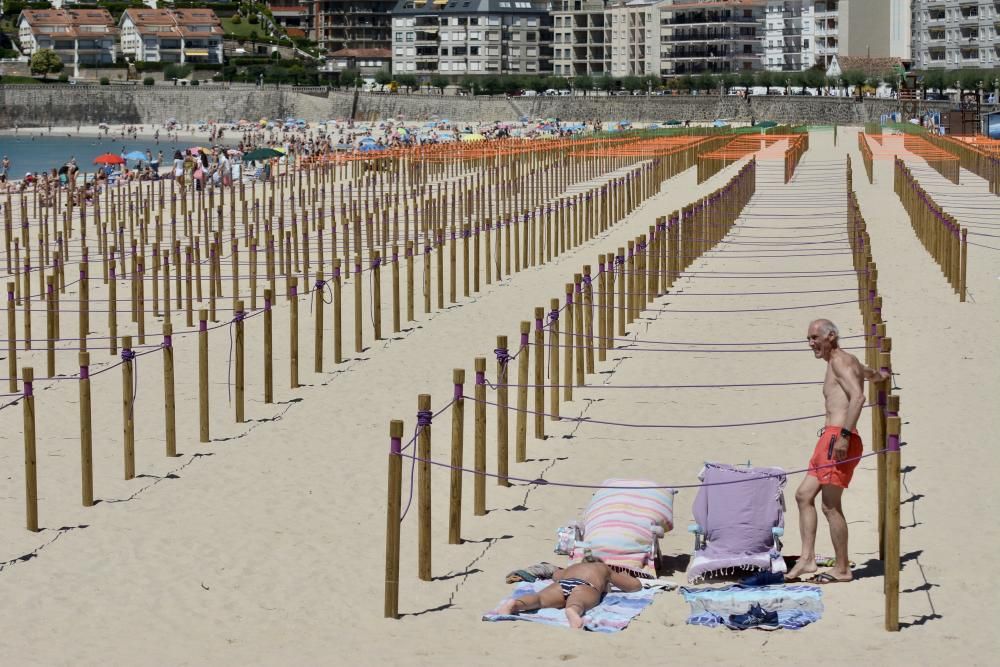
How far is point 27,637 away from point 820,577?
17.0 feet

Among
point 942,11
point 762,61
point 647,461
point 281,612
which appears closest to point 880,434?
point 647,461

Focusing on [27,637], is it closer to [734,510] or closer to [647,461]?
[734,510]

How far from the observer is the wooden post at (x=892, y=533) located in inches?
408

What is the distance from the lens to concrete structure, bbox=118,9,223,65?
19188 cm

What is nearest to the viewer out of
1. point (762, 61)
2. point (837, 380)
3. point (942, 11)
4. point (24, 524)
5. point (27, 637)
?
point (27, 637)

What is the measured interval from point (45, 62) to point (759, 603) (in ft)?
609

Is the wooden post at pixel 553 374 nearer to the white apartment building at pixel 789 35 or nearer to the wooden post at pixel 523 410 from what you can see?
the wooden post at pixel 523 410

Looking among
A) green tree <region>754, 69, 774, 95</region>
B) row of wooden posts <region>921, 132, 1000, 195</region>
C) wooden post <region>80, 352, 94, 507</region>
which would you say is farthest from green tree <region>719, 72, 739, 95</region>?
wooden post <region>80, 352, 94, 507</region>

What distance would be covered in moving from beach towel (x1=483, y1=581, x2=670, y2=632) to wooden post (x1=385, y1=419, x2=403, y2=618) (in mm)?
634

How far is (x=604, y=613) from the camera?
1085 cm

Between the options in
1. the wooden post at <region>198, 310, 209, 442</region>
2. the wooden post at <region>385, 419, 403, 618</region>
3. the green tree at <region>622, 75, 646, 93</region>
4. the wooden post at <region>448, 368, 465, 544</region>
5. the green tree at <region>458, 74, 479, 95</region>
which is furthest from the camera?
the green tree at <region>458, 74, 479, 95</region>

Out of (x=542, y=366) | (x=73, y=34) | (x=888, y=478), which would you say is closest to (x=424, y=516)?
(x=888, y=478)

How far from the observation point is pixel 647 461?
579 inches

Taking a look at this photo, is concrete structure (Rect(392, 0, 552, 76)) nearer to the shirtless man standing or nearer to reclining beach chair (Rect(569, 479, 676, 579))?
reclining beach chair (Rect(569, 479, 676, 579))
